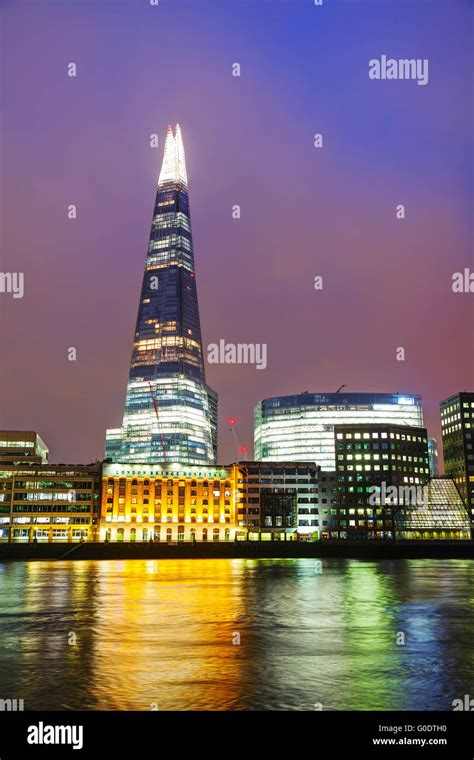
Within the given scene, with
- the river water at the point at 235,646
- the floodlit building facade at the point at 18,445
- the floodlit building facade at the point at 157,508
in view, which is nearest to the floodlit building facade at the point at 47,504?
the floodlit building facade at the point at 157,508

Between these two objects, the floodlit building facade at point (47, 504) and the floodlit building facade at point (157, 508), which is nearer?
the floodlit building facade at point (47, 504)

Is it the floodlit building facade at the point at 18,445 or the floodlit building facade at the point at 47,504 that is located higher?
the floodlit building facade at the point at 18,445

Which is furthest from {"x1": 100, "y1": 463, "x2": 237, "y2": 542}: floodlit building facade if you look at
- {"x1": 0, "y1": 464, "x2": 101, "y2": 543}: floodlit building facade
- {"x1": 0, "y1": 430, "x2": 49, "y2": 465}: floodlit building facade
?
{"x1": 0, "y1": 430, "x2": 49, "y2": 465}: floodlit building facade

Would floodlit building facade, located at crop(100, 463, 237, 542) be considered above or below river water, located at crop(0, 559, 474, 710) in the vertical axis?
above

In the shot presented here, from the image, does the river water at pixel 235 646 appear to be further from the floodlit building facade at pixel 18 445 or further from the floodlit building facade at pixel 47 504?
the floodlit building facade at pixel 18 445

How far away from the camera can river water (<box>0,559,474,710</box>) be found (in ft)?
98.9

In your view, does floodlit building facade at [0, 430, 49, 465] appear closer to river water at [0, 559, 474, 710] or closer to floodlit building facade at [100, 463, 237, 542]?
floodlit building facade at [100, 463, 237, 542]

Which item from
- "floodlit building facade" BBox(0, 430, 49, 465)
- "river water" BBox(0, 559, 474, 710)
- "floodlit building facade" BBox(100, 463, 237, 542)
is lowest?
"river water" BBox(0, 559, 474, 710)

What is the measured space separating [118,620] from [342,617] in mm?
18519

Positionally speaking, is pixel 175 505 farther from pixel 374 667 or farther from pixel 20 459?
pixel 374 667

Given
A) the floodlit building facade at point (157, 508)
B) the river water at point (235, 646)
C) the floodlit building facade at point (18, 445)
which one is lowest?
the river water at point (235, 646)

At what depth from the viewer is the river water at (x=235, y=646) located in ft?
98.9

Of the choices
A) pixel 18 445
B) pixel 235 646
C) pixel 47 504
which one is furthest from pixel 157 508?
pixel 235 646

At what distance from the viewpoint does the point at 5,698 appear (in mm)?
29781
